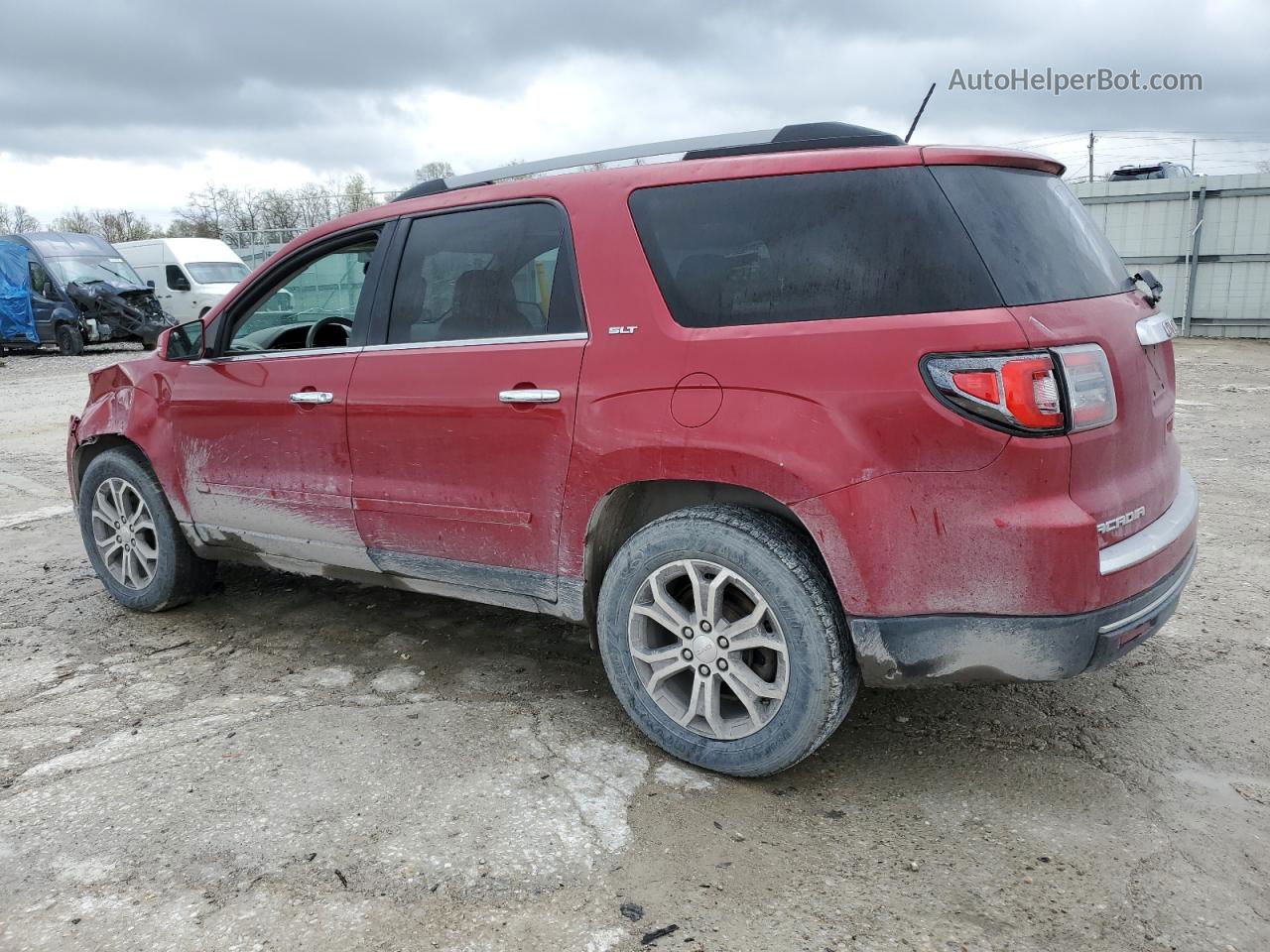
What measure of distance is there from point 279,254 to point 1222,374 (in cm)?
1186

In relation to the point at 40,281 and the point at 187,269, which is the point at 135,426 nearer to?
the point at 40,281

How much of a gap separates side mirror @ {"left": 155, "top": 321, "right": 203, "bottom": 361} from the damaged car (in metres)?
16.3

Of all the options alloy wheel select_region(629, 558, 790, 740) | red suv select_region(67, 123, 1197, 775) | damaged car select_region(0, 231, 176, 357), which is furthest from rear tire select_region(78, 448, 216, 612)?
damaged car select_region(0, 231, 176, 357)

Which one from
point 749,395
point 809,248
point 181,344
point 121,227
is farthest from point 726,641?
point 121,227

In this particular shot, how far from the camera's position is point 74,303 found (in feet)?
61.8

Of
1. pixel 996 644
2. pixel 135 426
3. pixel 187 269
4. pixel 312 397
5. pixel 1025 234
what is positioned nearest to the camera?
pixel 996 644

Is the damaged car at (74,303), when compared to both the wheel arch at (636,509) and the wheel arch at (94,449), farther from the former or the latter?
the wheel arch at (636,509)

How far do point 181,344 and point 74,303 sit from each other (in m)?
17.6

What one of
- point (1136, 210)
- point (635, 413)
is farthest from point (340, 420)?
point (1136, 210)

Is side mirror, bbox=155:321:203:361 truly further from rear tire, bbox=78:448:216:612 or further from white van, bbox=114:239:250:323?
white van, bbox=114:239:250:323

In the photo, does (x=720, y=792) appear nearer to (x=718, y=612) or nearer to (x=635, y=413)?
(x=718, y=612)

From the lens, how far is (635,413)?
272 centimetres

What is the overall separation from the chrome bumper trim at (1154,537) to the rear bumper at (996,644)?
0.10 metres

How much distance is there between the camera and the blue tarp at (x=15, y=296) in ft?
61.7
